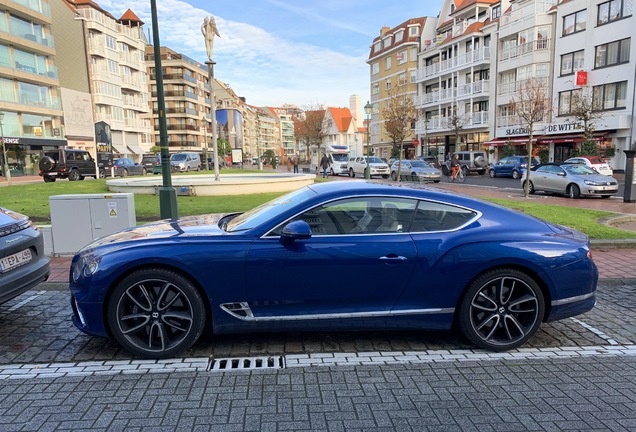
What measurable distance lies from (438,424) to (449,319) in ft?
3.78

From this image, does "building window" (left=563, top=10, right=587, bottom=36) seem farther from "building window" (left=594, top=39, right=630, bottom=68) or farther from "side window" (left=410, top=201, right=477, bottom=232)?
"side window" (left=410, top=201, right=477, bottom=232)

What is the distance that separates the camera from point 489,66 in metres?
43.8

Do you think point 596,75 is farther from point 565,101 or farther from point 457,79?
point 457,79

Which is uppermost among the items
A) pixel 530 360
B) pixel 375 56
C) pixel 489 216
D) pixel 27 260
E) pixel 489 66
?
pixel 375 56

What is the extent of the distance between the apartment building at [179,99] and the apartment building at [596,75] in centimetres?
5897

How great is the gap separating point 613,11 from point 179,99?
6891 centimetres

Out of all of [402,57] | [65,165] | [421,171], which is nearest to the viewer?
[65,165]

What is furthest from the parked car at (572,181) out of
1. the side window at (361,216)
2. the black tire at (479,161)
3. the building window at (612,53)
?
the building window at (612,53)

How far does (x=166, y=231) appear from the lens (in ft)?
13.0

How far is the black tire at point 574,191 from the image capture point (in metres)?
16.6

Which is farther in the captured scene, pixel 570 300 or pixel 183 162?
pixel 183 162

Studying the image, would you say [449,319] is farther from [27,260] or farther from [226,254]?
[27,260]

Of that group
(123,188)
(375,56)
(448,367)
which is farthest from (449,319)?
(375,56)

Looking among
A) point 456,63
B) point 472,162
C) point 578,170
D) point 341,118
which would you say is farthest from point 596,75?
point 341,118
